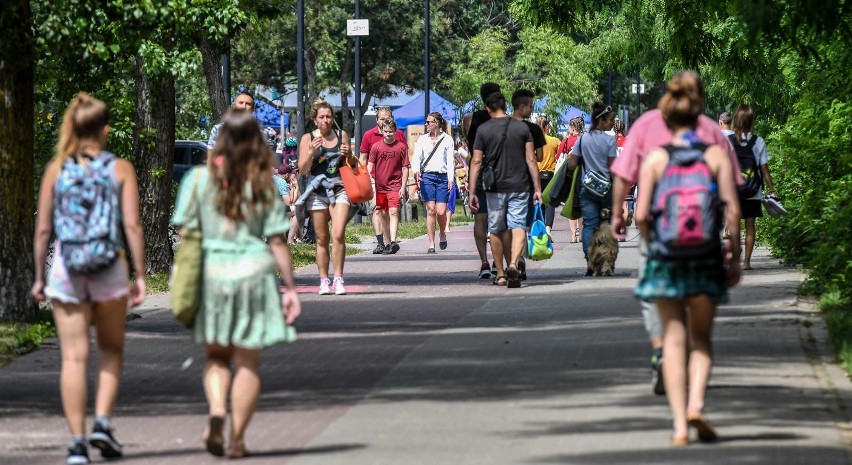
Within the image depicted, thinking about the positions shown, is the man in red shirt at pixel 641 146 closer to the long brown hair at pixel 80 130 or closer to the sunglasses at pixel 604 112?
the long brown hair at pixel 80 130

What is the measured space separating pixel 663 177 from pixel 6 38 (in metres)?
6.45

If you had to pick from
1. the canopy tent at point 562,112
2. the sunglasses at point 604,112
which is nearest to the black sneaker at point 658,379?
the sunglasses at point 604,112

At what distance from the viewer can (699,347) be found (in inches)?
319

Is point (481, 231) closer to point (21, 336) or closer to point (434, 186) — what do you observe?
point (434, 186)

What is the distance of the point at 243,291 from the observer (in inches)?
303

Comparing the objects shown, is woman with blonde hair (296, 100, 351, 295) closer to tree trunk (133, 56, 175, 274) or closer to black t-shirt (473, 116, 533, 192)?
black t-shirt (473, 116, 533, 192)

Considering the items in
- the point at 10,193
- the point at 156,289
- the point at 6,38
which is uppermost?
the point at 6,38

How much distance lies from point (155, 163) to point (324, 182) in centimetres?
358

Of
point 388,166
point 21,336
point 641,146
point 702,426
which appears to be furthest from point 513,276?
point 702,426

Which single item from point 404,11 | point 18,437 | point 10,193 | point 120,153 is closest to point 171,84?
point 120,153

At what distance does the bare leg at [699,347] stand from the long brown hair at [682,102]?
2.74 ft

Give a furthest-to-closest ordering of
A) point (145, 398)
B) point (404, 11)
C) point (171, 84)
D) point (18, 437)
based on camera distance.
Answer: point (404, 11), point (171, 84), point (145, 398), point (18, 437)

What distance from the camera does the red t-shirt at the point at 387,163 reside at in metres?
23.5

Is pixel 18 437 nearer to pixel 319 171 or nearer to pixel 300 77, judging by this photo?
pixel 319 171
